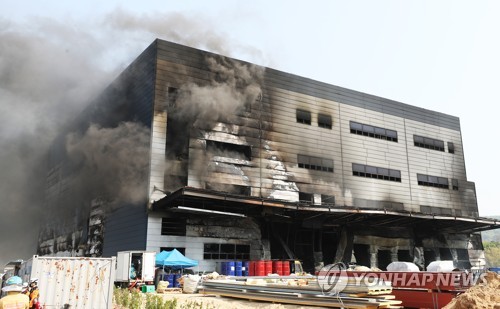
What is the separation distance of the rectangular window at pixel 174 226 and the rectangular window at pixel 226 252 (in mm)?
1824

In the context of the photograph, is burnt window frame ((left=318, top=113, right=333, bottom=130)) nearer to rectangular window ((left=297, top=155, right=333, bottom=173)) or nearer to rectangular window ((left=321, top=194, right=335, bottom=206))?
rectangular window ((left=297, top=155, right=333, bottom=173))

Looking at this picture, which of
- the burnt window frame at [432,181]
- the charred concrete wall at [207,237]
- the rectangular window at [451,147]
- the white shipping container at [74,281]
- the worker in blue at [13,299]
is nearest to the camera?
the worker in blue at [13,299]

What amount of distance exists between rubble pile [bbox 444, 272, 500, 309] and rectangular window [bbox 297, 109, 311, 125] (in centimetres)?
2442

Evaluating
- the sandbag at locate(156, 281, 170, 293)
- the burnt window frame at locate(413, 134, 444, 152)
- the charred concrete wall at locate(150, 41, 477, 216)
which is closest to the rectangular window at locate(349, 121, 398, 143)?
the charred concrete wall at locate(150, 41, 477, 216)

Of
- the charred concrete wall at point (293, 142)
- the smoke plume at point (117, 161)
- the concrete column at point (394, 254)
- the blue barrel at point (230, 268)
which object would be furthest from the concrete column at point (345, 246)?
the smoke plume at point (117, 161)

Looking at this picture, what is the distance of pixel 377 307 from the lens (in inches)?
434

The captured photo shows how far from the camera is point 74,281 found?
9.88 meters

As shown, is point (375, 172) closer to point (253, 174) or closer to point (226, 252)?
point (253, 174)

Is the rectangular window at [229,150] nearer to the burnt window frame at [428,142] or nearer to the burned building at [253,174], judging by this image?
the burned building at [253,174]

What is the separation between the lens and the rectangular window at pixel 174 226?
25453mm

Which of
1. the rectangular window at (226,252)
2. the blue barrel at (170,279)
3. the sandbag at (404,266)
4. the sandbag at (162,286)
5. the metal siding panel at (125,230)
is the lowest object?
the sandbag at (162,286)

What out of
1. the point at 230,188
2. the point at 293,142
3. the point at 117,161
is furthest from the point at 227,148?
the point at 117,161

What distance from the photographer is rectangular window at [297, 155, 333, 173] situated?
1266 inches

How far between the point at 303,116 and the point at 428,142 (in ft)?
49.5
